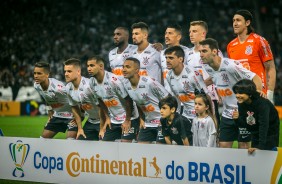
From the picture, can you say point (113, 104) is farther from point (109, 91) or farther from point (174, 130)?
point (174, 130)

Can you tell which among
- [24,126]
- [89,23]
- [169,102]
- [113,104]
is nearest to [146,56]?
[113,104]

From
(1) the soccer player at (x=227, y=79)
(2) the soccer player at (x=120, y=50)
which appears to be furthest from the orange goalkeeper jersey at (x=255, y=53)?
(2) the soccer player at (x=120, y=50)

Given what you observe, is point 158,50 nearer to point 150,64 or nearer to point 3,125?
point 150,64

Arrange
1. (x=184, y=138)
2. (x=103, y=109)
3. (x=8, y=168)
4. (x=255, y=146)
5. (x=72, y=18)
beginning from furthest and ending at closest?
(x=72, y=18) < (x=103, y=109) < (x=8, y=168) < (x=184, y=138) < (x=255, y=146)

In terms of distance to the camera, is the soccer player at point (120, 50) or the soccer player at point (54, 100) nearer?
the soccer player at point (120, 50)

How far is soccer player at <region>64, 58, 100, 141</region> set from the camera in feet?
30.7

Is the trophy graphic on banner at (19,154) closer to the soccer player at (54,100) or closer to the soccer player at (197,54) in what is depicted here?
the soccer player at (54,100)

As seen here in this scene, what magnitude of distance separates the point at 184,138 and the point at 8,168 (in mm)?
2596

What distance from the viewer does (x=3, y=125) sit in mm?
19156

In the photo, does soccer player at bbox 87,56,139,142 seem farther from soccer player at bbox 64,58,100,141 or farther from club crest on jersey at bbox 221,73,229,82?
club crest on jersey at bbox 221,73,229,82

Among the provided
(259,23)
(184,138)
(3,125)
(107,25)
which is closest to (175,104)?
(184,138)

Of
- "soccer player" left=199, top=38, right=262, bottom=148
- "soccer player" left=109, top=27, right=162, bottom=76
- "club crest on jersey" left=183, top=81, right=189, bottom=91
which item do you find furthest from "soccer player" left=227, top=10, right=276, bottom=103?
"soccer player" left=109, top=27, right=162, bottom=76

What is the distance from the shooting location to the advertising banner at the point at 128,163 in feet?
21.0

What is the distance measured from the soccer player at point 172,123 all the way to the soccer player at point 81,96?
1.78m
